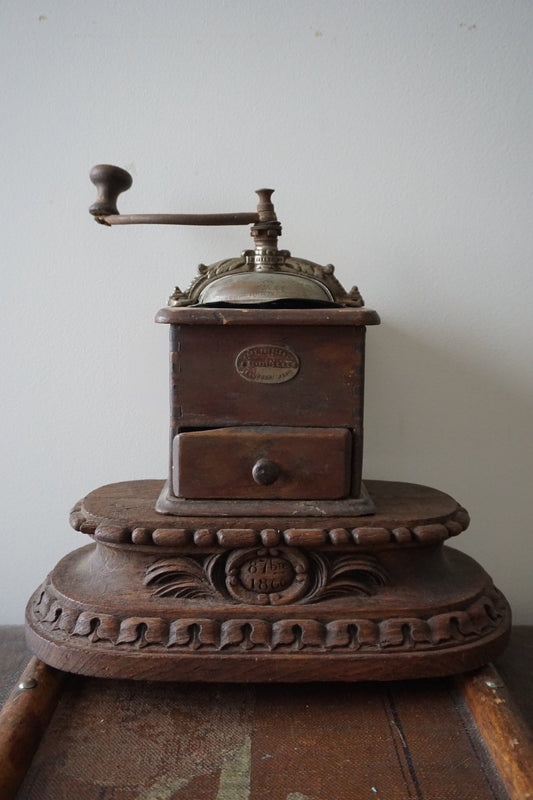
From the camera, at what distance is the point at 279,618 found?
0.89 metres

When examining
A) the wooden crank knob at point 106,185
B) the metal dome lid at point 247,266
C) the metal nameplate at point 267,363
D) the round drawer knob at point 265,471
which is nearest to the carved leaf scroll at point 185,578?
the round drawer knob at point 265,471

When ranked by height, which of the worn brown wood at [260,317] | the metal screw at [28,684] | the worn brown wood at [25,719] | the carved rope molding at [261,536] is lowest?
the worn brown wood at [25,719]

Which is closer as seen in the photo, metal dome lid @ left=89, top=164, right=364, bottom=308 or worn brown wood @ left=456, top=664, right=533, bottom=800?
worn brown wood @ left=456, top=664, right=533, bottom=800

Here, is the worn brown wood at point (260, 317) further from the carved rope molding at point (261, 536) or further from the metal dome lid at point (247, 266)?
the carved rope molding at point (261, 536)

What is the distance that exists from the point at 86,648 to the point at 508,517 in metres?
0.88

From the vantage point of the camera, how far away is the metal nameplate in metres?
0.92

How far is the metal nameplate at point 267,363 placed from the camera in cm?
92

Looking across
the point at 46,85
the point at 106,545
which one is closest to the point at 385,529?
the point at 106,545

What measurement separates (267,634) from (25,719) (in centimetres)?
34

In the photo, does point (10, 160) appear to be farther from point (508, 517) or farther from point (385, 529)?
point (508, 517)

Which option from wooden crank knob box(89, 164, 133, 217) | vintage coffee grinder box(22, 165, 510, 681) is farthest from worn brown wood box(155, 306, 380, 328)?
wooden crank knob box(89, 164, 133, 217)

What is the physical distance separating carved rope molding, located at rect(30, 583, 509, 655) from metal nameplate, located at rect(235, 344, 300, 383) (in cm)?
35

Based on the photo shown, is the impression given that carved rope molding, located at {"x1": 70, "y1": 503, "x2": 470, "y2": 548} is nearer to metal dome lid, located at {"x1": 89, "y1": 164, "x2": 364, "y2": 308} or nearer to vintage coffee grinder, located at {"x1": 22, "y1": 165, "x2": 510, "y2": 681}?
vintage coffee grinder, located at {"x1": 22, "y1": 165, "x2": 510, "y2": 681}

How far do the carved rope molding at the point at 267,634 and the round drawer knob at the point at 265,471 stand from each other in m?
0.20
